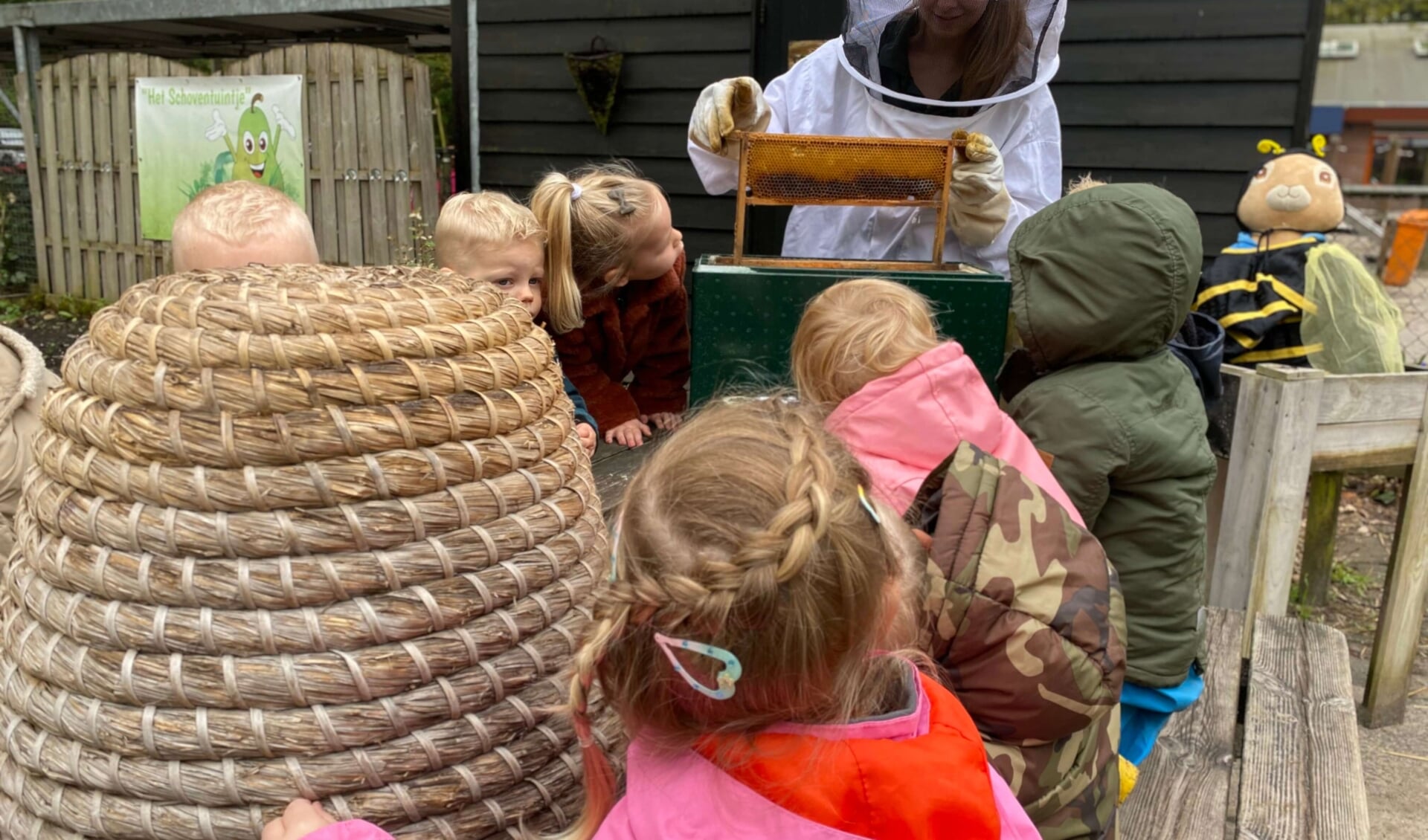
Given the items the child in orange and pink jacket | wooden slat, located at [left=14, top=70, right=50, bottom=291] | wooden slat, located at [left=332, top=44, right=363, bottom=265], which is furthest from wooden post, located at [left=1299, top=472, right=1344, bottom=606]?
wooden slat, located at [left=14, top=70, right=50, bottom=291]

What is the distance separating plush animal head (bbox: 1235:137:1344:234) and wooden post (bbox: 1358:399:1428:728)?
3.58 feet

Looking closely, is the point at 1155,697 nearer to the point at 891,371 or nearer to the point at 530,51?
the point at 891,371

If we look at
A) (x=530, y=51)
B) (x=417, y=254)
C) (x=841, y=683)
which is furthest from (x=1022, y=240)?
(x=417, y=254)

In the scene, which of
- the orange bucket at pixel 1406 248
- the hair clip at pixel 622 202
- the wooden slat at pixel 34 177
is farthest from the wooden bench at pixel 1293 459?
the wooden slat at pixel 34 177

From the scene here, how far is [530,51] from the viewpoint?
626 cm

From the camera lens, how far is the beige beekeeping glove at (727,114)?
223cm

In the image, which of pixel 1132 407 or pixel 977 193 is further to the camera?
pixel 977 193

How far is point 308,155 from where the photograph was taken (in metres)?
7.90

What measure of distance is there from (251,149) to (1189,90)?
6.89 m

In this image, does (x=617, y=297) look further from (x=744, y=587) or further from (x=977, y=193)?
(x=744, y=587)

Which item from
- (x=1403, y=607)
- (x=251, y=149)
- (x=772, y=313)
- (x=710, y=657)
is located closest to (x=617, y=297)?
(x=772, y=313)

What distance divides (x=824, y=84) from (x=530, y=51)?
4103 mm

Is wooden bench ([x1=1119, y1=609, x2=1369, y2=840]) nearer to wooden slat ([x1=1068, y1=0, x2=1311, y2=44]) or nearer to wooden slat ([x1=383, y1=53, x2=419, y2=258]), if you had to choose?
wooden slat ([x1=1068, y1=0, x2=1311, y2=44])

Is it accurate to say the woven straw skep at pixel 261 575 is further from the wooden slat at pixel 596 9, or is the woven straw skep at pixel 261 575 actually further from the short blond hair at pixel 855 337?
the wooden slat at pixel 596 9
